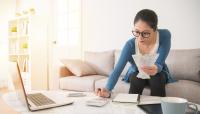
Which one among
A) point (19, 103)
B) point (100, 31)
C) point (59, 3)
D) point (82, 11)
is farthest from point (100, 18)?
point (19, 103)

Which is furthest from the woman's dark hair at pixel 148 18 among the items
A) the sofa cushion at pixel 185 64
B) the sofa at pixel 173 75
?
the sofa cushion at pixel 185 64

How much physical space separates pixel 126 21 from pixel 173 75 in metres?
1.12

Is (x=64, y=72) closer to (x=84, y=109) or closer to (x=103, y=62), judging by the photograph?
(x=103, y=62)

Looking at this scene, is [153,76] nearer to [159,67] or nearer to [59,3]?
[159,67]

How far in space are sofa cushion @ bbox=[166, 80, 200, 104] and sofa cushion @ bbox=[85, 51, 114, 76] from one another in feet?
3.51

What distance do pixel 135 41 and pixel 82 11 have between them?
220cm

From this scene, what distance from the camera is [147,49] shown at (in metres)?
1.68

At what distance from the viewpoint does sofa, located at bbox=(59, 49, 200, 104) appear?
1915 millimetres

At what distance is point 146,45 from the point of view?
168 centimetres

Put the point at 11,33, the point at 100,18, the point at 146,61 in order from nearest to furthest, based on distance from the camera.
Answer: the point at 146,61 < the point at 100,18 < the point at 11,33

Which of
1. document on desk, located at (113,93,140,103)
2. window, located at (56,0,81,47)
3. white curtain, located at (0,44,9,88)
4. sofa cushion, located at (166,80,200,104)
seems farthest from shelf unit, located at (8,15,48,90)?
document on desk, located at (113,93,140,103)

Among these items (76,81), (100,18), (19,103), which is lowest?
(76,81)

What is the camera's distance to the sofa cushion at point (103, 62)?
9.48 feet

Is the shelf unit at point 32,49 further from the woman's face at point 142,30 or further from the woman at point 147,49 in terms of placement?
the woman's face at point 142,30
